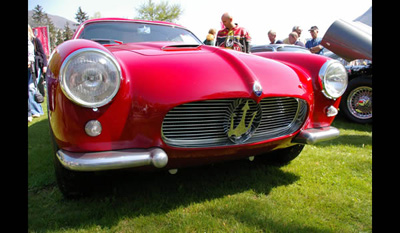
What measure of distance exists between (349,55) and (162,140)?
4.17 m

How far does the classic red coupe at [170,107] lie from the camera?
1464 mm

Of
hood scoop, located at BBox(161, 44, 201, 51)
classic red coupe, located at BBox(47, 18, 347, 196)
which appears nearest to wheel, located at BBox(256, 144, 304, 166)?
classic red coupe, located at BBox(47, 18, 347, 196)

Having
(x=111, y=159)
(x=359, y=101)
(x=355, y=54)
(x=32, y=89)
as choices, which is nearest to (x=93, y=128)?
(x=111, y=159)

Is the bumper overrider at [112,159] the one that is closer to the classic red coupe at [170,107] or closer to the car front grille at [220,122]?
the classic red coupe at [170,107]

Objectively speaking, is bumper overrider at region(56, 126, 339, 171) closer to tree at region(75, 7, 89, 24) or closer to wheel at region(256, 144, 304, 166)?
wheel at region(256, 144, 304, 166)

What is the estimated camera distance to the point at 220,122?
171cm

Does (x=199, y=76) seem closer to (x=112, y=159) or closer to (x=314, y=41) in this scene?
(x=112, y=159)

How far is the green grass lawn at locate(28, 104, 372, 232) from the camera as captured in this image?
5.43 ft

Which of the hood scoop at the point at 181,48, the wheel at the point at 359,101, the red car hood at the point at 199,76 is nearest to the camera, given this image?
the red car hood at the point at 199,76

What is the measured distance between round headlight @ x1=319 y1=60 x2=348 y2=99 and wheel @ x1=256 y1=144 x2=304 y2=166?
0.57 m

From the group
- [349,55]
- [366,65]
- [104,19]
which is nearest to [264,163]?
[104,19]

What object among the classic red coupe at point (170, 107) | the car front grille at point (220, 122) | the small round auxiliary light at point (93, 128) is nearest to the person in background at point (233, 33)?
the classic red coupe at point (170, 107)

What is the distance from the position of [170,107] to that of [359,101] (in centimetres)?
427
